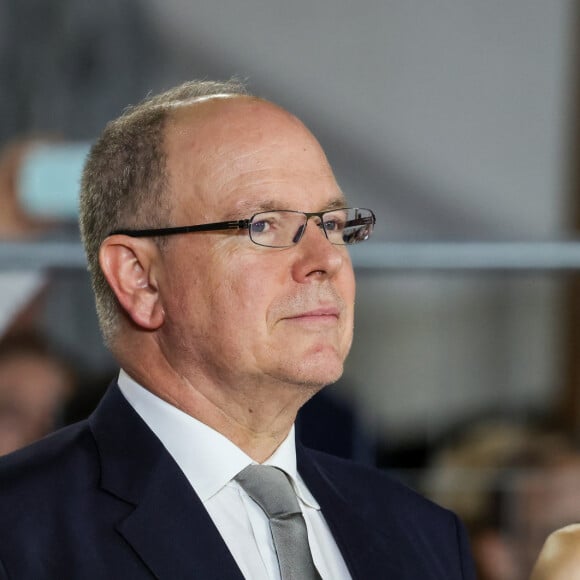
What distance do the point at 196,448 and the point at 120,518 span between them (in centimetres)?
16

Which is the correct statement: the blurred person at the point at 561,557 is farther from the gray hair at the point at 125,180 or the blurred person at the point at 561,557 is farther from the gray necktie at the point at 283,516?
the gray hair at the point at 125,180

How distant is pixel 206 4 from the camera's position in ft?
22.1

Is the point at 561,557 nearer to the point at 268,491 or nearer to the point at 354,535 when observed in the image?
the point at 354,535

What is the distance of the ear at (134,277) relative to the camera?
5.93 ft

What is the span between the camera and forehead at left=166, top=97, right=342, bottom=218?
5.81ft

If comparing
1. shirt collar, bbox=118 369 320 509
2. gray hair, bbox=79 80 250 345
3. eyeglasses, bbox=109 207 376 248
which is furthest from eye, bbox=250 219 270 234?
shirt collar, bbox=118 369 320 509

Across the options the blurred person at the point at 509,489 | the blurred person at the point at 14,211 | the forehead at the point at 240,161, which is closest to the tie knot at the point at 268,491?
the forehead at the point at 240,161

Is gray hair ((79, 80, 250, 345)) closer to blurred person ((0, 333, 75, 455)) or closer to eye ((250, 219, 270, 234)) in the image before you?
eye ((250, 219, 270, 234))

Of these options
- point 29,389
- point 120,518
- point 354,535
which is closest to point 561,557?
point 354,535

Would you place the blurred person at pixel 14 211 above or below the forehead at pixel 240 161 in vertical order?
below

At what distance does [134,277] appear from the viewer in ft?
5.97

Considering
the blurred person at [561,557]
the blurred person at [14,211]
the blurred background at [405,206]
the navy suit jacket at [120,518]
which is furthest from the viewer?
the blurred person at [14,211]

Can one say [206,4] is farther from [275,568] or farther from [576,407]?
[275,568]

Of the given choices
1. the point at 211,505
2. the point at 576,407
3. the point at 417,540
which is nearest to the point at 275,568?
the point at 211,505
